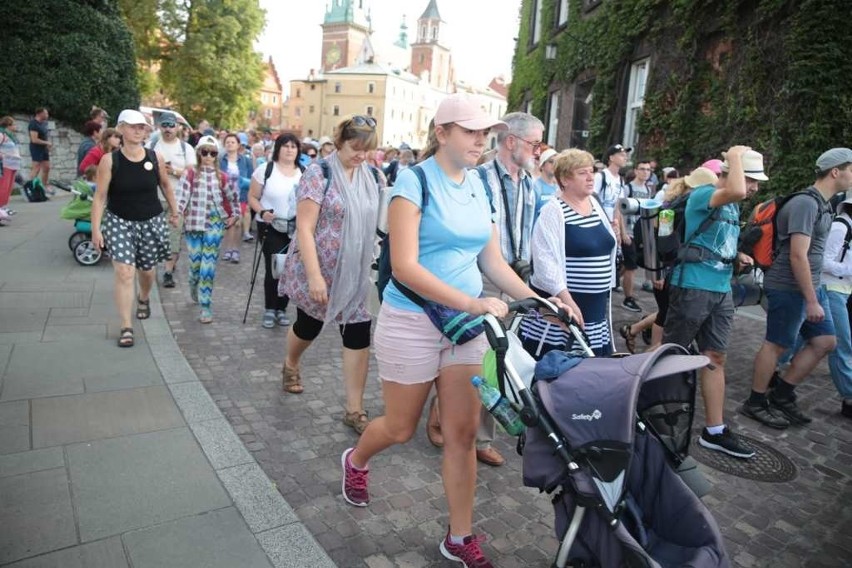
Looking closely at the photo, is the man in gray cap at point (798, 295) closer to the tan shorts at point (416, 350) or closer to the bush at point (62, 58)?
the tan shorts at point (416, 350)

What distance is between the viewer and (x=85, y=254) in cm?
842

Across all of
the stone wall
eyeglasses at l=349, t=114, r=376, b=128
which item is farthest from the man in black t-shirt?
eyeglasses at l=349, t=114, r=376, b=128

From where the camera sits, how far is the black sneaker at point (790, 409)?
16.1ft

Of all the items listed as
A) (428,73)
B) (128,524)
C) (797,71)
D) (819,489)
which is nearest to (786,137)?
(797,71)

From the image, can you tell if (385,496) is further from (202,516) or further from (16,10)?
(16,10)

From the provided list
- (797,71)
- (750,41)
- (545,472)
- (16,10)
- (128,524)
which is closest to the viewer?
(545,472)

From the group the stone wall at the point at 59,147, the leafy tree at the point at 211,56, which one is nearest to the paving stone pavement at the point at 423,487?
the stone wall at the point at 59,147

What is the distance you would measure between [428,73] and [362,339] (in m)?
129

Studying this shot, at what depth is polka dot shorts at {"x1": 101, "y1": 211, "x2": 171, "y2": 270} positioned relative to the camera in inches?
215

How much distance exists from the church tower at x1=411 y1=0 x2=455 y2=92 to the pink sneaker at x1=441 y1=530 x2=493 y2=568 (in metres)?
128

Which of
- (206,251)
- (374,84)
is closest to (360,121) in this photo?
(206,251)

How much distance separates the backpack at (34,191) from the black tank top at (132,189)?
11.2 metres

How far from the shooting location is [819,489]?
3881 mm

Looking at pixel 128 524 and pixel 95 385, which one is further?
pixel 95 385
